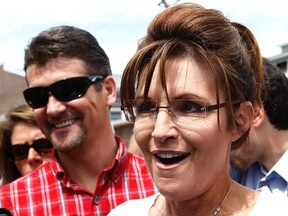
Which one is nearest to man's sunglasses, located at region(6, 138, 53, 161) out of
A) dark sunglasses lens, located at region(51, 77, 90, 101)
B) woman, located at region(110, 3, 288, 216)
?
dark sunglasses lens, located at region(51, 77, 90, 101)

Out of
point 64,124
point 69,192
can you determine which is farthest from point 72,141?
point 69,192

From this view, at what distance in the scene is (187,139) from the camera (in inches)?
63.2

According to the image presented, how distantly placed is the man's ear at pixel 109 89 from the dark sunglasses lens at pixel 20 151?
95 centimetres

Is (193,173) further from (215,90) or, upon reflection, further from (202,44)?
(202,44)

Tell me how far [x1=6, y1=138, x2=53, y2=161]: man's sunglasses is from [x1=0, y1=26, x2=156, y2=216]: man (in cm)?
70

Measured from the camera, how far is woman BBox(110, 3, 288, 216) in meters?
1.62

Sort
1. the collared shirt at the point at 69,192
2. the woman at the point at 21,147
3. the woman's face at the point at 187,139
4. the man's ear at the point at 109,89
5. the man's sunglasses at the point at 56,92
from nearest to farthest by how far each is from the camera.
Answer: the woman's face at the point at 187,139 → the collared shirt at the point at 69,192 → the man's sunglasses at the point at 56,92 → the man's ear at the point at 109,89 → the woman at the point at 21,147

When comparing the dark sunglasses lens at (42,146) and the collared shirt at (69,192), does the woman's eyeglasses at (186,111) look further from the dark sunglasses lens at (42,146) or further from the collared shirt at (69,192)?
the dark sunglasses lens at (42,146)

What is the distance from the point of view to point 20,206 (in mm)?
2611

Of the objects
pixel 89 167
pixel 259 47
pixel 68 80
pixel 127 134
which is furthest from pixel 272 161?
pixel 127 134

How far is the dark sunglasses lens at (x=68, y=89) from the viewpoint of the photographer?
274 centimetres

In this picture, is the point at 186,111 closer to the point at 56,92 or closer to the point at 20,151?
the point at 56,92

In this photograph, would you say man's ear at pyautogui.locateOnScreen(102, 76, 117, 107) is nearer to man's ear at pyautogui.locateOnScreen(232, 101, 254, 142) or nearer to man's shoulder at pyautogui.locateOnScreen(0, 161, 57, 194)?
man's shoulder at pyautogui.locateOnScreen(0, 161, 57, 194)

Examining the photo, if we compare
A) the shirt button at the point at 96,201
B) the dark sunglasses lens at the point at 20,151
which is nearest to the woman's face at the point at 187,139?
the shirt button at the point at 96,201
